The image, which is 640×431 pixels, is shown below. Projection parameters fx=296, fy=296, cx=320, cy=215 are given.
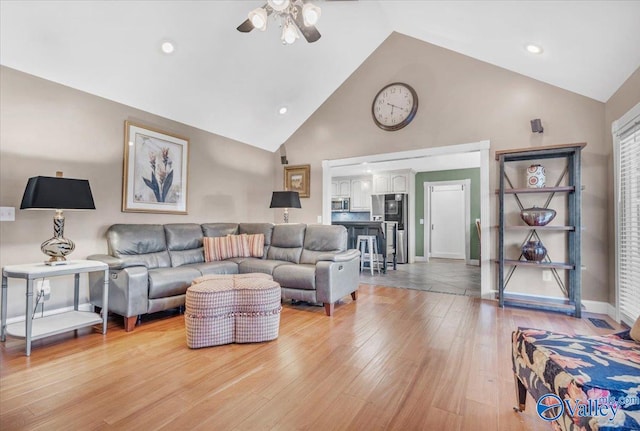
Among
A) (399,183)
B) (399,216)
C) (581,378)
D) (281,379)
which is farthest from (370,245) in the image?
(581,378)

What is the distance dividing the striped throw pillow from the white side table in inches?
53.1

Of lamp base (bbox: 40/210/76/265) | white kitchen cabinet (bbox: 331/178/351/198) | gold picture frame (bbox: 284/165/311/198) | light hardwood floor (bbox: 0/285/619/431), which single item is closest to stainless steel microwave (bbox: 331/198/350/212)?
white kitchen cabinet (bbox: 331/178/351/198)

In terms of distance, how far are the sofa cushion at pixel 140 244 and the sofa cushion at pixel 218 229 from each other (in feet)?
2.02

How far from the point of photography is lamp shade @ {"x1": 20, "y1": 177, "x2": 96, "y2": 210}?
243cm

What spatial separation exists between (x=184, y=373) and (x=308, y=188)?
3.91 m

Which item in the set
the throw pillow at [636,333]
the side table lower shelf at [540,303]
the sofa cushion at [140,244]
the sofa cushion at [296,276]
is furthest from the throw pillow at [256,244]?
the throw pillow at [636,333]

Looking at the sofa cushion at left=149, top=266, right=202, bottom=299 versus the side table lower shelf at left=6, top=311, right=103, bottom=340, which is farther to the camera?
the sofa cushion at left=149, top=266, right=202, bottom=299

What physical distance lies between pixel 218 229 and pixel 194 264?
0.74 m

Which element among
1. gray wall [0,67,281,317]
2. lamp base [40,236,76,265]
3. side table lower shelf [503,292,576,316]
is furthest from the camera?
side table lower shelf [503,292,576,316]

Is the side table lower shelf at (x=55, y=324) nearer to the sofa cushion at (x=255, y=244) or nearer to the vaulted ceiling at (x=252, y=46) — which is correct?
the sofa cushion at (x=255, y=244)

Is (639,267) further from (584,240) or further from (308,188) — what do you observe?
(308,188)

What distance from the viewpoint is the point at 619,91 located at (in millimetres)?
2986

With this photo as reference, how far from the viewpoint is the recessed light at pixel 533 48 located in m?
3.06

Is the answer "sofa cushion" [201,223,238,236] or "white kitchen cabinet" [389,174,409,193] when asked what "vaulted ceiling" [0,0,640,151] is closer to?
"sofa cushion" [201,223,238,236]
